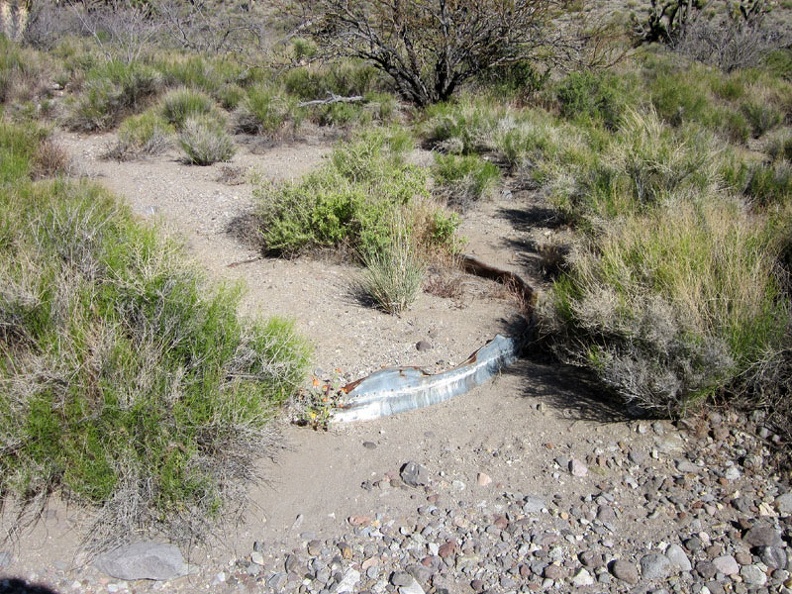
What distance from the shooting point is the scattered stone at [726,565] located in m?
3.15

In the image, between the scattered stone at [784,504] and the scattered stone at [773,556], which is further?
the scattered stone at [784,504]

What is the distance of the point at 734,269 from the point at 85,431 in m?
3.62

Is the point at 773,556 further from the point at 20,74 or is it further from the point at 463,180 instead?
the point at 20,74

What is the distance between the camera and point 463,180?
25.2 ft

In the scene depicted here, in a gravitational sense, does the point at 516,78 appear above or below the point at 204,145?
below

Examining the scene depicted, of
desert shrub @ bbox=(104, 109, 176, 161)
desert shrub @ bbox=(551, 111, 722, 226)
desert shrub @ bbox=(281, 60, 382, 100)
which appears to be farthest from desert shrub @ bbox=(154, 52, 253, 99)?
desert shrub @ bbox=(551, 111, 722, 226)

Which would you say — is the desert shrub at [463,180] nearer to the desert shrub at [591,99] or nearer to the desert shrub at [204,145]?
the desert shrub at [204,145]

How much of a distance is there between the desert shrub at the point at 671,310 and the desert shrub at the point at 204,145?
5.55m

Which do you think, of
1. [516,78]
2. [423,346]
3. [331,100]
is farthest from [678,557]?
[516,78]

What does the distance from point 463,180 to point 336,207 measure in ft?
6.65

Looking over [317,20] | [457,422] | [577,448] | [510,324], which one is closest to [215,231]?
[510,324]

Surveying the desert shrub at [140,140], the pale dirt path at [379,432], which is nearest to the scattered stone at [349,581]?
the pale dirt path at [379,432]

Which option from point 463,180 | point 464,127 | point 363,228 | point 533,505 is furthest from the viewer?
point 464,127

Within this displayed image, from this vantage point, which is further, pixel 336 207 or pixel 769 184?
pixel 769 184
